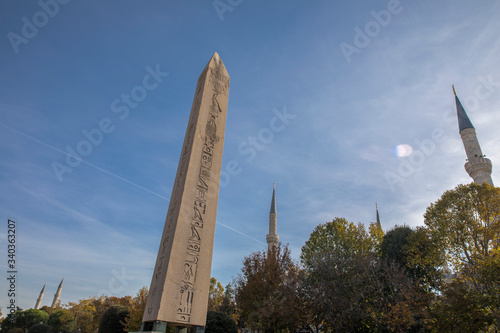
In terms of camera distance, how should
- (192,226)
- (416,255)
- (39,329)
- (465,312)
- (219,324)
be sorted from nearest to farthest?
(192,226)
(465,312)
(219,324)
(416,255)
(39,329)

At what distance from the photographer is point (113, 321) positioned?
1872cm

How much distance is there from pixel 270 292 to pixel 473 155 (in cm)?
2244

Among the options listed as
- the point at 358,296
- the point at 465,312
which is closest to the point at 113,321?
the point at 358,296

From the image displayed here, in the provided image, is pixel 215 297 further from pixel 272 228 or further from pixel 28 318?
pixel 28 318

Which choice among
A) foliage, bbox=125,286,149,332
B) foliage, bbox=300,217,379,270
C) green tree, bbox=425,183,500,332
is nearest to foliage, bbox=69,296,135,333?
foliage, bbox=125,286,149,332

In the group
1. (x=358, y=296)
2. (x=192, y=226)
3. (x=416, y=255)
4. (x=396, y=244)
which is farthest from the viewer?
(x=396, y=244)

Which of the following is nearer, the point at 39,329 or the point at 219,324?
the point at 219,324

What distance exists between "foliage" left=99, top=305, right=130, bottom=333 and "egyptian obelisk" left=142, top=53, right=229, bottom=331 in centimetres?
1610

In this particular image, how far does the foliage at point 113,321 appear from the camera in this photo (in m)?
18.5

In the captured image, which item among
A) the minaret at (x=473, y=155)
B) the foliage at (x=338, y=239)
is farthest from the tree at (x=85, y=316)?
the minaret at (x=473, y=155)

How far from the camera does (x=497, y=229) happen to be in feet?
55.4

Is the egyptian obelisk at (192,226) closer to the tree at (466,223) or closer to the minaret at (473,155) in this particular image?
the tree at (466,223)

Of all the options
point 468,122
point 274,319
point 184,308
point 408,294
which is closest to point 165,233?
Answer: point 184,308

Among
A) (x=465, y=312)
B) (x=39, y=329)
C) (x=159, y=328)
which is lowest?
(x=39, y=329)
